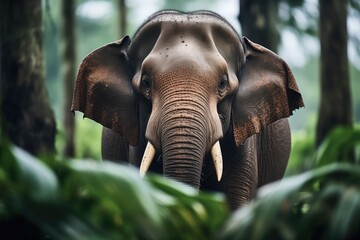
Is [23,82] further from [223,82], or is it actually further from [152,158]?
[152,158]

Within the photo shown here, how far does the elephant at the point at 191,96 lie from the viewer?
9.13 metres

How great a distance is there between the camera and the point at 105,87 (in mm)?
10945

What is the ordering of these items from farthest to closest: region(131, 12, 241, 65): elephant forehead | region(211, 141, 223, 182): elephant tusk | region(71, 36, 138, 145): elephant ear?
region(71, 36, 138, 145): elephant ear, region(131, 12, 241, 65): elephant forehead, region(211, 141, 223, 182): elephant tusk

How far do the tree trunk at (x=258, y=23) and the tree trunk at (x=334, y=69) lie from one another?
1777 millimetres

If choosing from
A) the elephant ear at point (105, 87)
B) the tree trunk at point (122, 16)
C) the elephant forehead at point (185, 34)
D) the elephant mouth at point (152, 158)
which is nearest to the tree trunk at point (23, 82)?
the elephant ear at point (105, 87)

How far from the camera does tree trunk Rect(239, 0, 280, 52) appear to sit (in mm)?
18828

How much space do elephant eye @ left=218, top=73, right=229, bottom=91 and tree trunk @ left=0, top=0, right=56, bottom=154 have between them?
14.7ft

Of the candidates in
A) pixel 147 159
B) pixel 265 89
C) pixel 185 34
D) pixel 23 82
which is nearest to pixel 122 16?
pixel 23 82

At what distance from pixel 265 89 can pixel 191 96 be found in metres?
1.74

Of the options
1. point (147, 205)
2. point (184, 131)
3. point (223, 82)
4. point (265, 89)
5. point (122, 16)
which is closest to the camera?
point (147, 205)

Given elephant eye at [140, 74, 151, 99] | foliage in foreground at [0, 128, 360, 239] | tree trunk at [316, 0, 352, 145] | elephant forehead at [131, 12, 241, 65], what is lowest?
tree trunk at [316, 0, 352, 145]

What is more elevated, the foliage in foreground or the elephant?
the foliage in foreground

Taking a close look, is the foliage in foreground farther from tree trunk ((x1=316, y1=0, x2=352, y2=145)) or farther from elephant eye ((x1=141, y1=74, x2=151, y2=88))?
Result: tree trunk ((x1=316, y1=0, x2=352, y2=145))

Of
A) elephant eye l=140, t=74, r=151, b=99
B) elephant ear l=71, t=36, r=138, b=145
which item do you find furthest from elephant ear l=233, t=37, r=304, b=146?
elephant ear l=71, t=36, r=138, b=145
